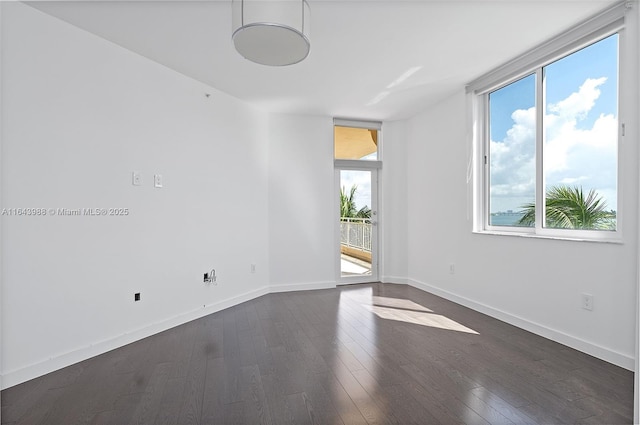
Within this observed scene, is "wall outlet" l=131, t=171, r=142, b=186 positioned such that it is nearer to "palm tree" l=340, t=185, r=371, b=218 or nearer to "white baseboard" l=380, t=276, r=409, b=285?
"palm tree" l=340, t=185, r=371, b=218

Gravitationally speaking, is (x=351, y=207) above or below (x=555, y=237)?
above

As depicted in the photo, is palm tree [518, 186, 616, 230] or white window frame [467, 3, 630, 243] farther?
palm tree [518, 186, 616, 230]

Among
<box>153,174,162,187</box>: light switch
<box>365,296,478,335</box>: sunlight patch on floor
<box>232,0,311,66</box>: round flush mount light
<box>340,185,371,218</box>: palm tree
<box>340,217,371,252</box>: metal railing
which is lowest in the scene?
<box>365,296,478,335</box>: sunlight patch on floor

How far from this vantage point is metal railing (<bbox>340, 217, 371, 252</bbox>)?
525 centimetres

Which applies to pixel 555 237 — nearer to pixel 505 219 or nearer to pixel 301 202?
Result: pixel 505 219

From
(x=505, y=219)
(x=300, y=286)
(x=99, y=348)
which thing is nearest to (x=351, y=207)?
(x=300, y=286)

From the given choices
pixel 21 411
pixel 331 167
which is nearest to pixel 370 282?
pixel 331 167

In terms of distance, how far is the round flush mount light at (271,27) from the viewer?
1.88 m


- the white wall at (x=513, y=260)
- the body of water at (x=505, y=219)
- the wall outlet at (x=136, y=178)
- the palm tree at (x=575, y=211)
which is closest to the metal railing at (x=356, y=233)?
the white wall at (x=513, y=260)

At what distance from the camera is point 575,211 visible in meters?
2.88

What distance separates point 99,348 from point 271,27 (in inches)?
113

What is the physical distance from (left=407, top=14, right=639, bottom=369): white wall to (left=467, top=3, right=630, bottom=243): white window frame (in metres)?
0.10

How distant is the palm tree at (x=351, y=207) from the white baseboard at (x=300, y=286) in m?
1.15

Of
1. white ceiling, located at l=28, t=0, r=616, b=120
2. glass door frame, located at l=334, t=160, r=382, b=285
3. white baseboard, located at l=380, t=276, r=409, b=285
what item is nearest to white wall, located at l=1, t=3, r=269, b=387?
white ceiling, located at l=28, t=0, r=616, b=120
